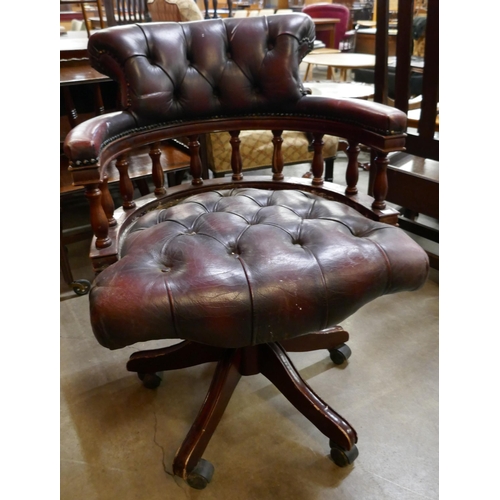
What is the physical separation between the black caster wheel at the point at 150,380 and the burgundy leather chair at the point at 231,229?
0.01m

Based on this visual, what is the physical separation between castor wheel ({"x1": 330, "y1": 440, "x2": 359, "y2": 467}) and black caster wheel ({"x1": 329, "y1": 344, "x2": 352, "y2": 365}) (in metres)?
0.34

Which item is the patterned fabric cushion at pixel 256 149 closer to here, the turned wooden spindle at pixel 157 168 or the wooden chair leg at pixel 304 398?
the turned wooden spindle at pixel 157 168

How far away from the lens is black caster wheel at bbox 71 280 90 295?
1.78 m

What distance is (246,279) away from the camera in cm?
77

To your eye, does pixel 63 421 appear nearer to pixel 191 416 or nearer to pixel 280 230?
pixel 191 416

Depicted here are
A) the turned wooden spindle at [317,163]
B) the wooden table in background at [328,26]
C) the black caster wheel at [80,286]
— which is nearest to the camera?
the turned wooden spindle at [317,163]

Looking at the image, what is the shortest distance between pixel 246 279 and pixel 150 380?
713 mm

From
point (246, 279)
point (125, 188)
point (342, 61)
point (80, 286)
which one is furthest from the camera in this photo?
point (342, 61)

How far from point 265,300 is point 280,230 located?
0.67 feet

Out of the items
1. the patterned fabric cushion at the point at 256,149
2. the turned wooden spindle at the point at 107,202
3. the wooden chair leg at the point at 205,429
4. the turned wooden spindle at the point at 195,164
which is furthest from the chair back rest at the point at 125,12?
the wooden chair leg at the point at 205,429

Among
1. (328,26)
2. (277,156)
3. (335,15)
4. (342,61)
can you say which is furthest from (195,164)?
(335,15)

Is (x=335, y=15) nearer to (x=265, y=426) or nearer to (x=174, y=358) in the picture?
(x=174, y=358)

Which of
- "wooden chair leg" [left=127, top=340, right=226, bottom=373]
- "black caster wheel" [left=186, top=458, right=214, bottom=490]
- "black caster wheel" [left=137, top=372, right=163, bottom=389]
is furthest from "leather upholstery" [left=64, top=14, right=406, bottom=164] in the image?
"black caster wheel" [left=186, top=458, right=214, bottom=490]

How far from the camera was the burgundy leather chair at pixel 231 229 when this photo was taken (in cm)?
76
